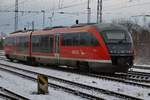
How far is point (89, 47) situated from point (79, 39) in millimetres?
1367

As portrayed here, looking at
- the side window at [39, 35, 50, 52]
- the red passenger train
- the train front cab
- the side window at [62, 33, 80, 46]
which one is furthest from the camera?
the side window at [39, 35, 50, 52]

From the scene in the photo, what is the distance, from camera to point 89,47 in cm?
2353

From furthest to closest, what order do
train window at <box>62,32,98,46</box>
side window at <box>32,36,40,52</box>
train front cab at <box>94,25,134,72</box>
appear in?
side window at <box>32,36,40,52</box> < train window at <box>62,32,98,46</box> < train front cab at <box>94,25,134,72</box>

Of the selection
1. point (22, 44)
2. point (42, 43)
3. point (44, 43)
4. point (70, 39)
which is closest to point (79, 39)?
point (70, 39)

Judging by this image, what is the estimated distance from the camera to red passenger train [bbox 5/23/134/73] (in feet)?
73.4

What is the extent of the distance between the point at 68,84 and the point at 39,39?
509 inches

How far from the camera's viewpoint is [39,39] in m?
31.7

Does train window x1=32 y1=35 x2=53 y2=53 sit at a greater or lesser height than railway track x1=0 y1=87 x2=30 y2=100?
greater

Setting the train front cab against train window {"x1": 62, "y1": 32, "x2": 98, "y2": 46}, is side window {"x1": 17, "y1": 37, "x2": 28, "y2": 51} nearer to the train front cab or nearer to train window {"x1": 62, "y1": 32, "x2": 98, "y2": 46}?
train window {"x1": 62, "y1": 32, "x2": 98, "y2": 46}

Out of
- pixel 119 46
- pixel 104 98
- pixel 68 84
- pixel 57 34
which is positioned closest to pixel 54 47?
pixel 57 34

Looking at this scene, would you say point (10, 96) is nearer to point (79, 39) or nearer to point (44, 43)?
point (79, 39)

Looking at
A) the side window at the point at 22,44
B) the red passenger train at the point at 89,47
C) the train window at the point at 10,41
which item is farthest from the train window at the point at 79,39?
the train window at the point at 10,41

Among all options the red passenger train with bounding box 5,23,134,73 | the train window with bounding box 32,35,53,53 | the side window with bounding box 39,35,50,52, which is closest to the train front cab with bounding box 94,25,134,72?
the red passenger train with bounding box 5,23,134,73

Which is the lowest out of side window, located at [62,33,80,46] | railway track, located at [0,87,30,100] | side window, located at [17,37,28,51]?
railway track, located at [0,87,30,100]
